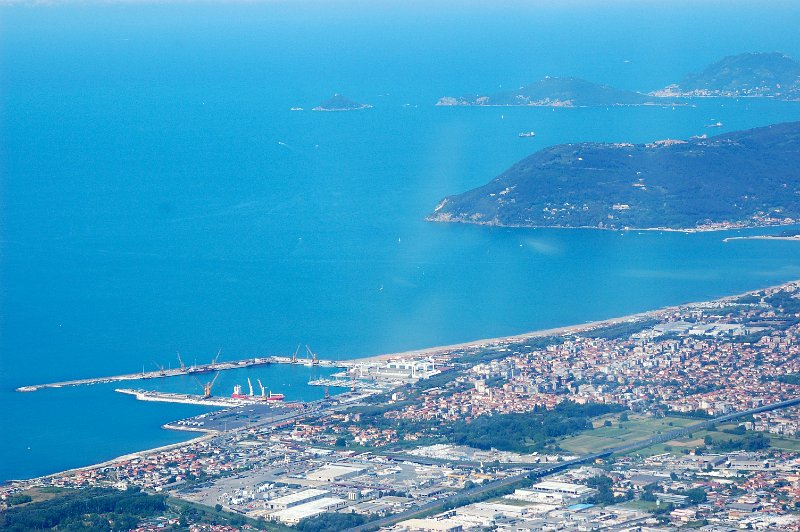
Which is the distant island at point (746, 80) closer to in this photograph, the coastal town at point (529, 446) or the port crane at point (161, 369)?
the coastal town at point (529, 446)

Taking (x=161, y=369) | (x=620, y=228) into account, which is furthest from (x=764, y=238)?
(x=161, y=369)

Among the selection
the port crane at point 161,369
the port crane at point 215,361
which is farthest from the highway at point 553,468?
the port crane at point 161,369

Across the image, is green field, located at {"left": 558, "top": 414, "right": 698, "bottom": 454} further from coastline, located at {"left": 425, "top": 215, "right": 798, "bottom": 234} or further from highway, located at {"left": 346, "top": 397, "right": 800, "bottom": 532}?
coastline, located at {"left": 425, "top": 215, "right": 798, "bottom": 234}

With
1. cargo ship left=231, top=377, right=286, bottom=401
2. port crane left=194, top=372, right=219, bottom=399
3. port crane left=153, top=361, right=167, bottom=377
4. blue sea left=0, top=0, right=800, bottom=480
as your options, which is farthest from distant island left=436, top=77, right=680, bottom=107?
cargo ship left=231, top=377, right=286, bottom=401

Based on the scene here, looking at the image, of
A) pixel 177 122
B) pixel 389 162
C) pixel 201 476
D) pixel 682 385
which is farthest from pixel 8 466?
pixel 177 122

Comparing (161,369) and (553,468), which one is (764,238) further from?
(553,468)

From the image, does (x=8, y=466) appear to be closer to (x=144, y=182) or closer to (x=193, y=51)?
(x=144, y=182)
